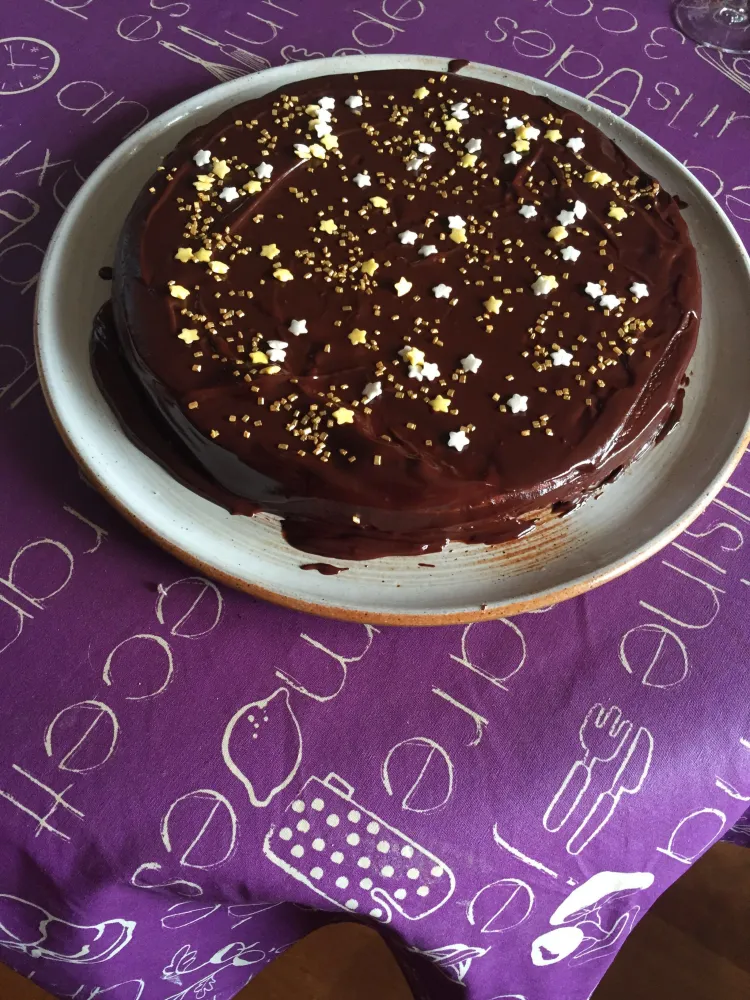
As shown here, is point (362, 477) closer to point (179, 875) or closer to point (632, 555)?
point (632, 555)

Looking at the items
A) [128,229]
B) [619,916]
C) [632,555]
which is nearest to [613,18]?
[128,229]

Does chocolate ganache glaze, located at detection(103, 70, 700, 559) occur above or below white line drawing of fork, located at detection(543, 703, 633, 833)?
above

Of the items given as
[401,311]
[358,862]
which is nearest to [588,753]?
[358,862]

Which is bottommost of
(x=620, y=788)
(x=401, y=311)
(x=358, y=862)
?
(x=358, y=862)

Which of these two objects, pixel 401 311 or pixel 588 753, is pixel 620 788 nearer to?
pixel 588 753

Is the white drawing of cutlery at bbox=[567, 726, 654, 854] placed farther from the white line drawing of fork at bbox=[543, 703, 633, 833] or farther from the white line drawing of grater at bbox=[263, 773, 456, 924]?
the white line drawing of grater at bbox=[263, 773, 456, 924]

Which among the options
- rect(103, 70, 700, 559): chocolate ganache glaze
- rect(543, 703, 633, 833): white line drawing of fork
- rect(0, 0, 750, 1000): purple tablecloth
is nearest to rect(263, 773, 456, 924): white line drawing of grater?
rect(0, 0, 750, 1000): purple tablecloth

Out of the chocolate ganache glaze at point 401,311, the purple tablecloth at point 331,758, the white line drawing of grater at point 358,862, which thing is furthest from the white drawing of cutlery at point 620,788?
the chocolate ganache glaze at point 401,311
